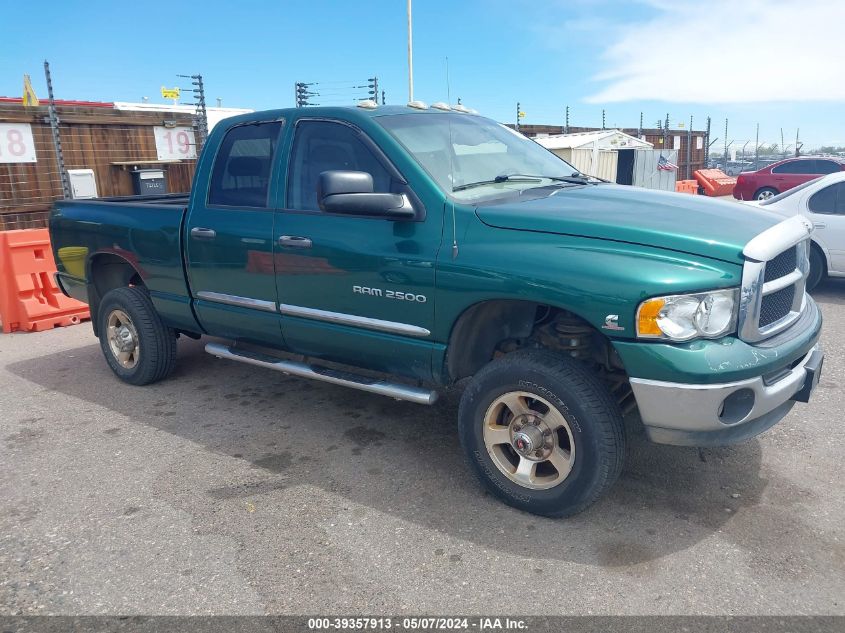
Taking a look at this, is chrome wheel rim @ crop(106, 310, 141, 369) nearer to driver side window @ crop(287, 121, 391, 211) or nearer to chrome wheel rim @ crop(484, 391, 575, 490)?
driver side window @ crop(287, 121, 391, 211)

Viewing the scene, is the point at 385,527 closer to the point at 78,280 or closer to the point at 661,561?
the point at 661,561

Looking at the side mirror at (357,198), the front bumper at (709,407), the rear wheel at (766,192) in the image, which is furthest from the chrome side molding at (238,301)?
the rear wheel at (766,192)

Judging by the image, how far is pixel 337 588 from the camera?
2.80 meters

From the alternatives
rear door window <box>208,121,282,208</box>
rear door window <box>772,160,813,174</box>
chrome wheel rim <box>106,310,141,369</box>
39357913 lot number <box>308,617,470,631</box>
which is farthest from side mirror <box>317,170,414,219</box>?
rear door window <box>772,160,813,174</box>

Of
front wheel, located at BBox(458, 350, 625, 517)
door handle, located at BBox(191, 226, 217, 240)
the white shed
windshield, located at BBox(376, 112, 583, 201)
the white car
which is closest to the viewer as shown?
front wheel, located at BBox(458, 350, 625, 517)

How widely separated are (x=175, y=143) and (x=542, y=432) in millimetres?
13288

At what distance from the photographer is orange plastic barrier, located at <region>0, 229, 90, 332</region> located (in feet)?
23.5

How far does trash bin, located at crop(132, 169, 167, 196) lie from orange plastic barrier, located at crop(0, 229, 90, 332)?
6174mm

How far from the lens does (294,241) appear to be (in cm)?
389

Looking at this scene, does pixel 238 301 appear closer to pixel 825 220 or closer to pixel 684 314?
pixel 684 314

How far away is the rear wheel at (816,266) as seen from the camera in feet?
26.2

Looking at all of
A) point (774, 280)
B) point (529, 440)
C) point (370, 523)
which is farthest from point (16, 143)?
point (774, 280)

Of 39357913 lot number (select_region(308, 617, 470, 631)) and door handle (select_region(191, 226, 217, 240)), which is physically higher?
door handle (select_region(191, 226, 217, 240))

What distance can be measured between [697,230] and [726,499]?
141 centimetres
